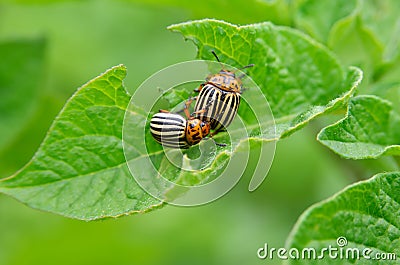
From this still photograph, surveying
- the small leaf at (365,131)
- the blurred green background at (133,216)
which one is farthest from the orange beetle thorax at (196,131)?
the blurred green background at (133,216)

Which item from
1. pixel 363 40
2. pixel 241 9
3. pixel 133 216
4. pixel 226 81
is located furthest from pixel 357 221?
pixel 133 216

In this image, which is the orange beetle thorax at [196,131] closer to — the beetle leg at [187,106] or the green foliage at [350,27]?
the beetle leg at [187,106]

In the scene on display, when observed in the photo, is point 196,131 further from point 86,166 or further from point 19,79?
point 19,79

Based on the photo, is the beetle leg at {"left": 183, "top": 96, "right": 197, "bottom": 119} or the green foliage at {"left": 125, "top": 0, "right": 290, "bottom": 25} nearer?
the beetle leg at {"left": 183, "top": 96, "right": 197, "bottom": 119}

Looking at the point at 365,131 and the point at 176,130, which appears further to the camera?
the point at 176,130

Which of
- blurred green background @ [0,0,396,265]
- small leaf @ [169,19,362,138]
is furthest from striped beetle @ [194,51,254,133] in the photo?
blurred green background @ [0,0,396,265]

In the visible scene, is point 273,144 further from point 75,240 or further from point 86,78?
point 86,78

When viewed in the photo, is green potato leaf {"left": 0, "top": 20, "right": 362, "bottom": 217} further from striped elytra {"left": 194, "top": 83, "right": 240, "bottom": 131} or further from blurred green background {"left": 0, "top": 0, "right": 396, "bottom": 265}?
blurred green background {"left": 0, "top": 0, "right": 396, "bottom": 265}
